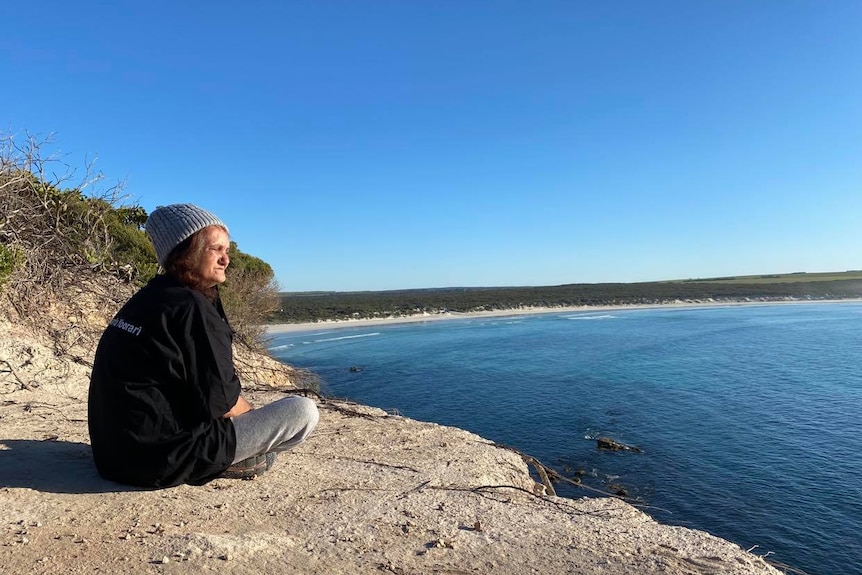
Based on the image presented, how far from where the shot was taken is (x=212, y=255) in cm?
314

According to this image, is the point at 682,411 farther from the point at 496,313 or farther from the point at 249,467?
the point at 496,313

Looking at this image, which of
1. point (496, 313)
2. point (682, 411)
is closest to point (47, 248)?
point (682, 411)

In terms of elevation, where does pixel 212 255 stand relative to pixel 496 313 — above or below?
above

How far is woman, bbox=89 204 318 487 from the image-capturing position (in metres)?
2.88

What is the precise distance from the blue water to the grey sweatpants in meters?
6.01

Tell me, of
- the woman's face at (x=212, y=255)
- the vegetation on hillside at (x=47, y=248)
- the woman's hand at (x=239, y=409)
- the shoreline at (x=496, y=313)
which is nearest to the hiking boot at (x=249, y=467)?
the woman's hand at (x=239, y=409)

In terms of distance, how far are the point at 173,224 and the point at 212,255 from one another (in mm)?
271

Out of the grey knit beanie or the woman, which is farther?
the grey knit beanie

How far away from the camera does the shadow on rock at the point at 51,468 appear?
11.5 ft

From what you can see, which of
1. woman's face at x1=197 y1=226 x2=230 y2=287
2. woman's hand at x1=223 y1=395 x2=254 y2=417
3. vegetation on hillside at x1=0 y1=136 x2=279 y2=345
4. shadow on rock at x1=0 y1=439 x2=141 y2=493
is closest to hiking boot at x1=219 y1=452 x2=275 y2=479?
woman's hand at x1=223 y1=395 x2=254 y2=417

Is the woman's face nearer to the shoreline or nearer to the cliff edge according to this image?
the cliff edge

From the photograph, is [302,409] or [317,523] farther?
[302,409]

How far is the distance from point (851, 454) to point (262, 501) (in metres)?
13.7

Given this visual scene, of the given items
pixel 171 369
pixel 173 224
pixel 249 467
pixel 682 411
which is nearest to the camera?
pixel 171 369
